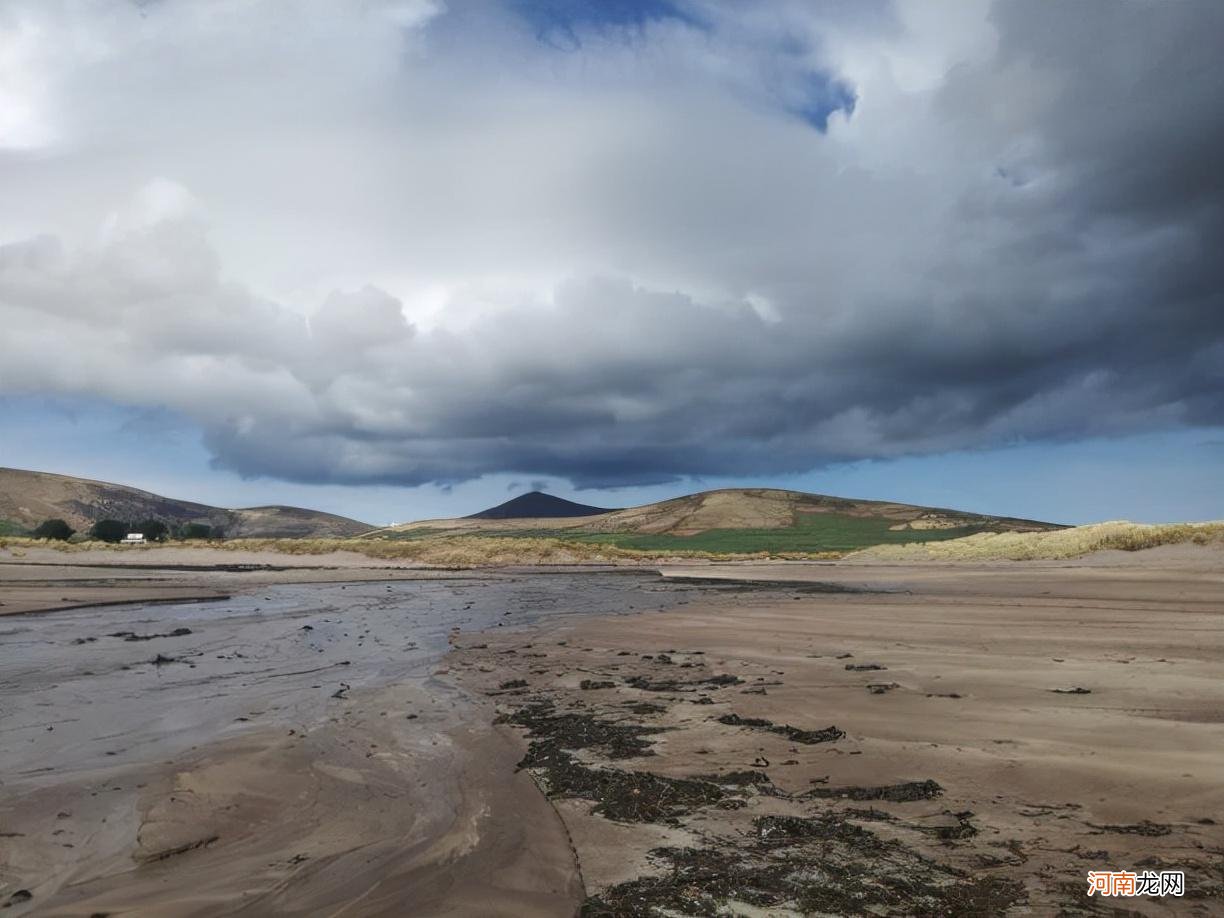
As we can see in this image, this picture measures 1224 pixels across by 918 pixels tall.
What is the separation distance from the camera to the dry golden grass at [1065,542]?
143ft

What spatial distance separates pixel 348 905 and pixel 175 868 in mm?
1610

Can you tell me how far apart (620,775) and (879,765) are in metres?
2.54

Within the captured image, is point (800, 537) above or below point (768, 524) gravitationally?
below

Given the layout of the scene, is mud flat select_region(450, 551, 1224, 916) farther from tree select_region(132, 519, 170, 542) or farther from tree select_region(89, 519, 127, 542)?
tree select_region(132, 519, 170, 542)

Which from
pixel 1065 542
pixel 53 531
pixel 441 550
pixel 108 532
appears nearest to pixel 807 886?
pixel 1065 542

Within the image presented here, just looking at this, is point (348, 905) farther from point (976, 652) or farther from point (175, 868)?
point (976, 652)

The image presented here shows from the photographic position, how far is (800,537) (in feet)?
338

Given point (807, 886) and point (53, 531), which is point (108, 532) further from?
point (807, 886)

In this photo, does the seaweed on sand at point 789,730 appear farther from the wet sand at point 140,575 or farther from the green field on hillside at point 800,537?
the green field on hillside at point 800,537

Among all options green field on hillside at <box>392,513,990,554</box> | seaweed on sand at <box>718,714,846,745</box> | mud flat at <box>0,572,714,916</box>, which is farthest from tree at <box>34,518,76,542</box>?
seaweed on sand at <box>718,714,846,745</box>

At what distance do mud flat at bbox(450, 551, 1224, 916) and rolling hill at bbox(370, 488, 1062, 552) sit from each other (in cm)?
7385

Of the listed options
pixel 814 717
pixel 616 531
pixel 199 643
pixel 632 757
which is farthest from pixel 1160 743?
pixel 616 531

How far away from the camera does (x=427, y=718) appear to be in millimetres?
9625

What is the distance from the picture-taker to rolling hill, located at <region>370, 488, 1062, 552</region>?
98.6m
